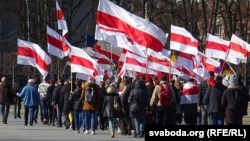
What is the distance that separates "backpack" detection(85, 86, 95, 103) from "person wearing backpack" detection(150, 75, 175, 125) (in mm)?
1620

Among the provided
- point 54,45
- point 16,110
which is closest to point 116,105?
point 54,45

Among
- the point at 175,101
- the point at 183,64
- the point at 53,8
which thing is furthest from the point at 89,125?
the point at 53,8

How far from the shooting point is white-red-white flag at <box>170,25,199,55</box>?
84.7 feet

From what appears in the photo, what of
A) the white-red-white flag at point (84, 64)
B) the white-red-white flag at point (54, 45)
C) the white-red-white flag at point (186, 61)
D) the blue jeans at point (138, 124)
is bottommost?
the blue jeans at point (138, 124)

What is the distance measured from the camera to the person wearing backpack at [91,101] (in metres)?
23.4

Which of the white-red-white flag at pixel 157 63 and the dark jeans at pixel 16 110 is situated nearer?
the white-red-white flag at pixel 157 63

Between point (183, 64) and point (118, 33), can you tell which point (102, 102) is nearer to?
Answer: point (118, 33)

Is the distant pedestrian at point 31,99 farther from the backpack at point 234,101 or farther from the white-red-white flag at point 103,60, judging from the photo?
the backpack at point 234,101

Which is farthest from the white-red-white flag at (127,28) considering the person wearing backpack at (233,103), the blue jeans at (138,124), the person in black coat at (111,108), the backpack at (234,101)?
the backpack at (234,101)

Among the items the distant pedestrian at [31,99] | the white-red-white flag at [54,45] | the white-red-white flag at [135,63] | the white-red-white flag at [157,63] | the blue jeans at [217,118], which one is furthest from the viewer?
the white-red-white flag at [54,45]

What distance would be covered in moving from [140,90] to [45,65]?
7.72m

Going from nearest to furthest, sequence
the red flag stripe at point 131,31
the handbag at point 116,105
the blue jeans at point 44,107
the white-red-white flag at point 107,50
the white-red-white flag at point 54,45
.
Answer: the red flag stripe at point 131,31 < the handbag at point 116,105 < the blue jeans at point 44,107 < the white-red-white flag at point 54,45 < the white-red-white flag at point 107,50

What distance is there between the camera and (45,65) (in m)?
29.4

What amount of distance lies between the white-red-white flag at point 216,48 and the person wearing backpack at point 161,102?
534 cm
